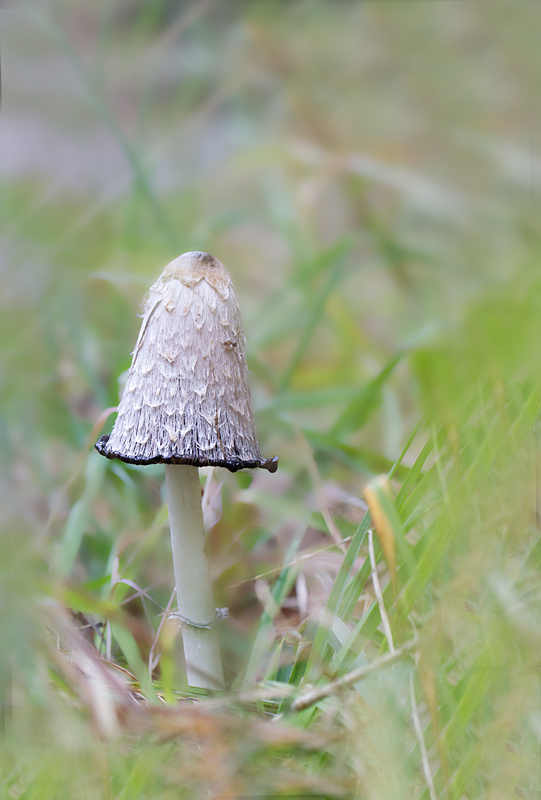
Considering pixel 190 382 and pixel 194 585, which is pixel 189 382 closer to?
pixel 190 382

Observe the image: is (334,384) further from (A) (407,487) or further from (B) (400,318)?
(A) (407,487)

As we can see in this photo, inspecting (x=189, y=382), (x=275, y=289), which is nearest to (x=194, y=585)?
(x=189, y=382)

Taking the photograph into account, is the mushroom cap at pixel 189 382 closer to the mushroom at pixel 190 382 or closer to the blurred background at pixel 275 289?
the mushroom at pixel 190 382

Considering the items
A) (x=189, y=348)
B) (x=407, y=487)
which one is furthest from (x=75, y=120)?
(x=407, y=487)

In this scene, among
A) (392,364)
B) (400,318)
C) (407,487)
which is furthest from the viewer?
(400,318)

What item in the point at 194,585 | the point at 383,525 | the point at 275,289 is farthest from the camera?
the point at 275,289
